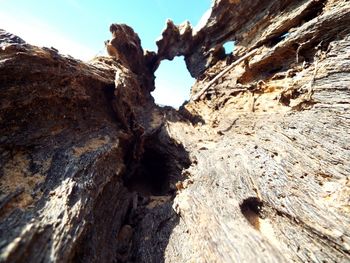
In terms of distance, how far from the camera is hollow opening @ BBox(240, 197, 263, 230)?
5629 mm

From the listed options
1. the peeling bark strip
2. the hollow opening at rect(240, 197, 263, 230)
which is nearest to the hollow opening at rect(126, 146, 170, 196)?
the hollow opening at rect(240, 197, 263, 230)

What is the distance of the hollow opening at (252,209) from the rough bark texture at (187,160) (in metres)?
0.03

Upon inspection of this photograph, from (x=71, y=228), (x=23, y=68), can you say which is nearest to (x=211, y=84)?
(x=23, y=68)

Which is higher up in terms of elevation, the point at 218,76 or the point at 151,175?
the point at 218,76

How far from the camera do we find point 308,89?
7262 millimetres

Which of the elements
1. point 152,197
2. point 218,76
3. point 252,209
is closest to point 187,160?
point 152,197

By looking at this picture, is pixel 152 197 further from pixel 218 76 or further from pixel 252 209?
pixel 218 76

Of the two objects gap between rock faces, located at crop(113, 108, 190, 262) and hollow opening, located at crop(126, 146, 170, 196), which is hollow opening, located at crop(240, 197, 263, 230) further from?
hollow opening, located at crop(126, 146, 170, 196)

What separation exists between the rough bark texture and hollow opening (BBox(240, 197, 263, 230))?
0.11 feet

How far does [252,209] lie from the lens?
588 centimetres

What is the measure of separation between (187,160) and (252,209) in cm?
337

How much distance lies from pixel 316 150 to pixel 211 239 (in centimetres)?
333

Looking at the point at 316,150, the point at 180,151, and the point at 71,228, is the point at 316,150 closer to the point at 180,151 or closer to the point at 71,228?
the point at 180,151

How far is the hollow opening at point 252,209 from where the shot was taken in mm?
5629
